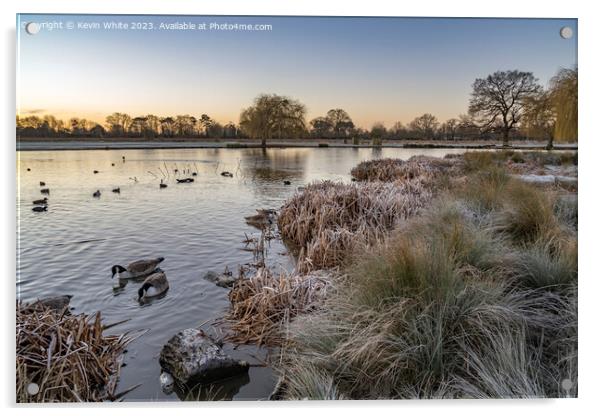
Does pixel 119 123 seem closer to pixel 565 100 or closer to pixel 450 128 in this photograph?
pixel 450 128

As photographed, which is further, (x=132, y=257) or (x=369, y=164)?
(x=369, y=164)

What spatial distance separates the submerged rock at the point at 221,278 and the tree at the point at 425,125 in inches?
94.4

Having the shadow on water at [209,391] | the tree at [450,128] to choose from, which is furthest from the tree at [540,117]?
the shadow on water at [209,391]

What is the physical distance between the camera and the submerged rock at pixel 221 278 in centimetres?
435

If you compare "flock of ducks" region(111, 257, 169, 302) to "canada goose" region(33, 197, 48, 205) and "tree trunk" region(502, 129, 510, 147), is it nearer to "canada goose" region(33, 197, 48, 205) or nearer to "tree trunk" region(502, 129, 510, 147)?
"canada goose" region(33, 197, 48, 205)

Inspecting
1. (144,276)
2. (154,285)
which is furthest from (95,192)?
(154,285)

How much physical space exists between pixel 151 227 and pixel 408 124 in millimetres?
3005

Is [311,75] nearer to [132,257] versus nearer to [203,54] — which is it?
[203,54]

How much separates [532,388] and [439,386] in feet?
2.13

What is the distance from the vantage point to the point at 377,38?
137 inches

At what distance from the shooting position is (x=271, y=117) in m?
3.87

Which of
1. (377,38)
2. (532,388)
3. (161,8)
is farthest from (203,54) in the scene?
(532,388)

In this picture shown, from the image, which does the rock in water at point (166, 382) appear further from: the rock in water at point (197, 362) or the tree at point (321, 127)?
the tree at point (321, 127)

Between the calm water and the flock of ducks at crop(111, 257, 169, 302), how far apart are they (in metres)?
0.07
